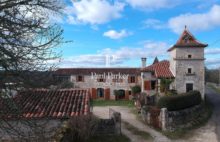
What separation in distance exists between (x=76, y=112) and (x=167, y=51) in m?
27.8

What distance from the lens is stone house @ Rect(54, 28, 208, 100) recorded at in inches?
1585

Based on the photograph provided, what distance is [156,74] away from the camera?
43.9 m

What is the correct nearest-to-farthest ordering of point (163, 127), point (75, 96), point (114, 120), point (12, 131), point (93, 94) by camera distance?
point (12, 131) → point (75, 96) → point (114, 120) → point (163, 127) → point (93, 94)

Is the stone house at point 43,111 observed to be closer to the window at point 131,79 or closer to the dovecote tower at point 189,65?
the dovecote tower at point 189,65

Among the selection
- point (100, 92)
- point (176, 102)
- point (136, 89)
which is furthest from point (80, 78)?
point (176, 102)

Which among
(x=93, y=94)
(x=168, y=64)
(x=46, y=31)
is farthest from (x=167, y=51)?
(x=46, y=31)

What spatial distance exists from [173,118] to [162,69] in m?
15.4

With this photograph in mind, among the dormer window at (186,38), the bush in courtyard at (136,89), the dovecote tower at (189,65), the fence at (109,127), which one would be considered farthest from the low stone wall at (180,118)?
the bush in courtyard at (136,89)

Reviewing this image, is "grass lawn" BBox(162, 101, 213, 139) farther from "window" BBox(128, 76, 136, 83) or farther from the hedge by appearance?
"window" BBox(128, 76, 136, 83)

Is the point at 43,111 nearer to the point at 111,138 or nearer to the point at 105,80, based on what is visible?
the point at 111,138

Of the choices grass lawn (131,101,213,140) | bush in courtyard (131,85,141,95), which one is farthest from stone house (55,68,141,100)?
grass lawn (131,101,213,140)

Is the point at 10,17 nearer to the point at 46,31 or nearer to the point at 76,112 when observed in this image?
the point at 46,31

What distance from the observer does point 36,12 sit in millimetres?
8305

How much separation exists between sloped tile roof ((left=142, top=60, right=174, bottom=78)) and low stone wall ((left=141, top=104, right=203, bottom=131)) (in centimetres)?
1010
